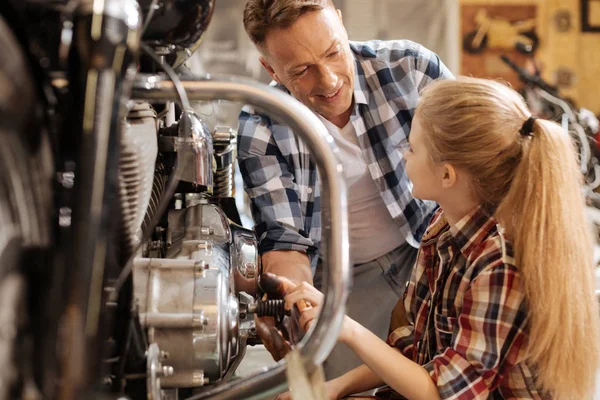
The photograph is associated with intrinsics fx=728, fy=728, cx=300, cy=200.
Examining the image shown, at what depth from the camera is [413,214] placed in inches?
69.7

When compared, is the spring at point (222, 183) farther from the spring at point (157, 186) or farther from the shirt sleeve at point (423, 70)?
the shirt sleeve at point (423, 70)

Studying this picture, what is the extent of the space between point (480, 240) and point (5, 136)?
77 cm

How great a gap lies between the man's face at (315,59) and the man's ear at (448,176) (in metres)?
0.42

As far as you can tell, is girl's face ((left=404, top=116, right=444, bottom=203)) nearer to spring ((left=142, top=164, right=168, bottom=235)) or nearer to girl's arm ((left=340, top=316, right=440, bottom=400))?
girl's arm ((left=340, top=316, right=440, bottom=400))

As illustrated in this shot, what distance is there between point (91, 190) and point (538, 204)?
75 centimetres

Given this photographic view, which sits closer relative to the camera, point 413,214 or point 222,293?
point 222,293

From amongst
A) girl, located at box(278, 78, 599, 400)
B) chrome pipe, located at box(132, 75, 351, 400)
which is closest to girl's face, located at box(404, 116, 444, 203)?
girl, located at box(278, 78, 599, 400)

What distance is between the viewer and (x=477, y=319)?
1092 millimetres

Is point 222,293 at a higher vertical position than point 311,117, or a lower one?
lower

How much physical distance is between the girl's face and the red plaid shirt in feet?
0.24

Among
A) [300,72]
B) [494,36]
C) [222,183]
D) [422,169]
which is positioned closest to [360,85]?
[300,72]

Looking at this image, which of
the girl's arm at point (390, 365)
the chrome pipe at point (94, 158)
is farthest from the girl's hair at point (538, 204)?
the chrome pipe at point (94, 158)

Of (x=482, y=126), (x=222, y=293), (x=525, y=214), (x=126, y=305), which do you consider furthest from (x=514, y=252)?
(x=126, y=305)

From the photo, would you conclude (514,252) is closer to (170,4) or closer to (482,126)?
(482,126)
